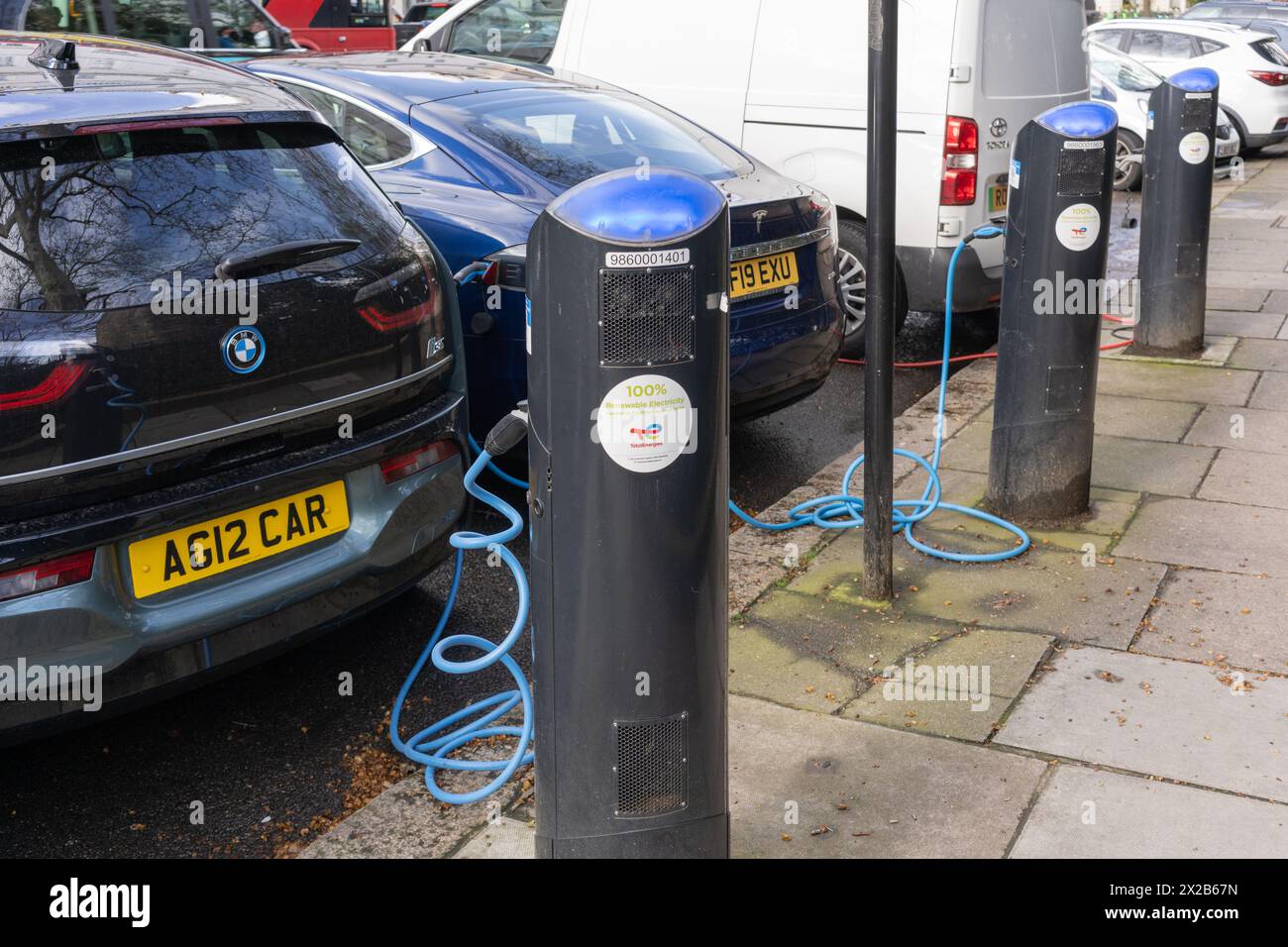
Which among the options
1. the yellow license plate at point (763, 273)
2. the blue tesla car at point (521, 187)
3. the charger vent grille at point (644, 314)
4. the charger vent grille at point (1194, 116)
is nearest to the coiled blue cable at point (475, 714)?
the charger vent grille at point (644, 314)

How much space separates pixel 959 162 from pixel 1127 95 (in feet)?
31.7

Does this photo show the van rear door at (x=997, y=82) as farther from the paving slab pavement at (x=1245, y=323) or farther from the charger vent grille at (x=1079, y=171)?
the charger vent grille at (x=1079, y=171)

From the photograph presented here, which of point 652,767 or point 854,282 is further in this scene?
point 854,282

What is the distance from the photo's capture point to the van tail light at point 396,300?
3598 mm

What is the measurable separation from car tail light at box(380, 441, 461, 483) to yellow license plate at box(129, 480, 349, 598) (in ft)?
0.54

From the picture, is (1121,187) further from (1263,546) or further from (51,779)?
(51,779)

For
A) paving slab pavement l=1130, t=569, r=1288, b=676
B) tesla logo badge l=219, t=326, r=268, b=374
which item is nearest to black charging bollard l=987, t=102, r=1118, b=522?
paving slab pavement l=1130, t=569, r=1288, b=676

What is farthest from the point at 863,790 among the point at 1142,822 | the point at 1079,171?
the point at 1079,171

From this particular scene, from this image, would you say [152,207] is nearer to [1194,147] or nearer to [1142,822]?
[1142,822]

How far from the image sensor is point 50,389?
2.95 meters

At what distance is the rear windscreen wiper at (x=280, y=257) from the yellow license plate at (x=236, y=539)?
0.56 meters

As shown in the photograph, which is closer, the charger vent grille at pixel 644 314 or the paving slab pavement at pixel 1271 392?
the charger vent grille at pixel 644 314

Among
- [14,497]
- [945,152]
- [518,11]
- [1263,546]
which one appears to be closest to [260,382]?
[14,497]

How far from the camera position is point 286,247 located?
136 inches
